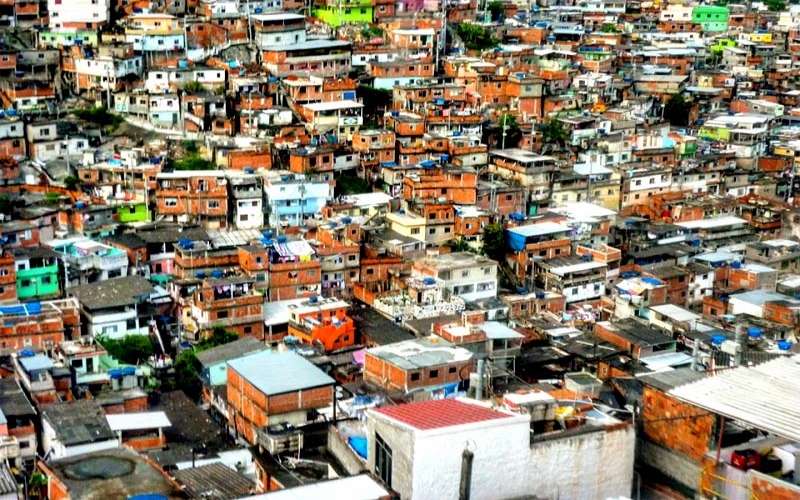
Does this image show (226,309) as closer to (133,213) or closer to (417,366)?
(417,366)

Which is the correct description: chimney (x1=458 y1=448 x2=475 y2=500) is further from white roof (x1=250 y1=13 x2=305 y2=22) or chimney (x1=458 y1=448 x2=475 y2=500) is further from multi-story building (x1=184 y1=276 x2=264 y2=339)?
white roof (x1=250 y1=13 x2=305 y2=22)

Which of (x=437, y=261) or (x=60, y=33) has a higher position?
(x=60, y=33)

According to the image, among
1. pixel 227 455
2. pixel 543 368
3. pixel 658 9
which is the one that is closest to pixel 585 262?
pixel 543 368

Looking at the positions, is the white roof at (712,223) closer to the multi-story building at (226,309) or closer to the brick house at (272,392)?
the multi-story building at (226,309)

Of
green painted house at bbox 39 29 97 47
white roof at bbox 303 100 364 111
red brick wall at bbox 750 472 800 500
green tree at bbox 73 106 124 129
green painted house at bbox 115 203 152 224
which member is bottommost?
green painted house at bbox 115 203 152 224

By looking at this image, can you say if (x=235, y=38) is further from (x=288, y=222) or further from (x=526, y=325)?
(x=526, y=325)

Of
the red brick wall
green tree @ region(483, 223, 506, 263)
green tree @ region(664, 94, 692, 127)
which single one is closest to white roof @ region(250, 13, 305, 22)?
green tree @ region(664, 94, 692, 127)

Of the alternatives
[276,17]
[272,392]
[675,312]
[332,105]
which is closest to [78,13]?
[276,17]
